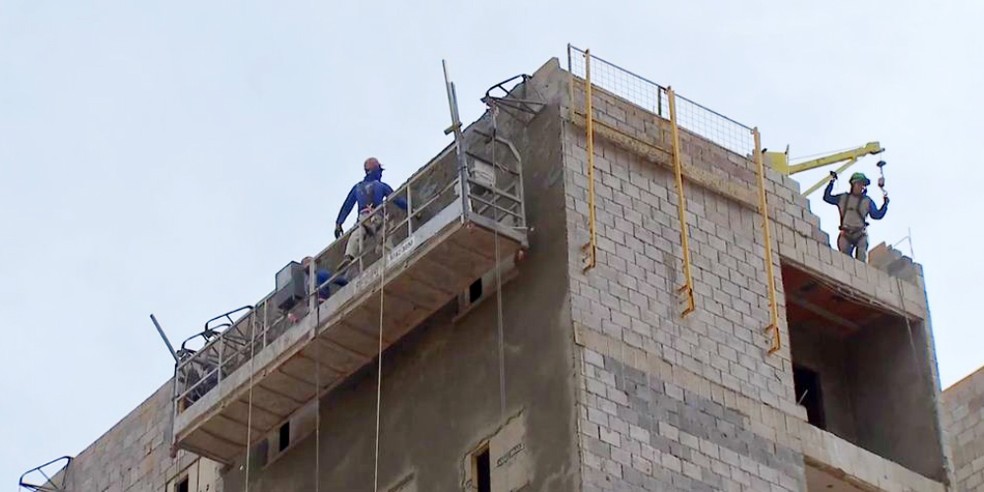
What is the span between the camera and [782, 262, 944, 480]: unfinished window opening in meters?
38.8

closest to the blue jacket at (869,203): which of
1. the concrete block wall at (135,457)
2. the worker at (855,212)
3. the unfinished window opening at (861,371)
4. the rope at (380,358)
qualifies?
the worker at (855,212)

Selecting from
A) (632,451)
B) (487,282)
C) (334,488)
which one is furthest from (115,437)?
(632,451)

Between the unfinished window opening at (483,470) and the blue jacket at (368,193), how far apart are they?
5.20 metres

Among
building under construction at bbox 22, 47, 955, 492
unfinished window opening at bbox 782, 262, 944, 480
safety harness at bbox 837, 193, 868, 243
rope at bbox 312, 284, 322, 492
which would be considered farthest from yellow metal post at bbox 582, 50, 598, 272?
safety harness at bbox 837, 193, 868, 243

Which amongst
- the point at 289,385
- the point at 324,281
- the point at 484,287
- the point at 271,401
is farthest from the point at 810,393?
the point at 271,401

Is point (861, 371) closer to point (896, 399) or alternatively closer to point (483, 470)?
point (896, 399)

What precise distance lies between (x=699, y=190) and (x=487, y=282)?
3.81 meters

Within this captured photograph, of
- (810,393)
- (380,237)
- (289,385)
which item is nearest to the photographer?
(380,237)

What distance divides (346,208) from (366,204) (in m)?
0.75

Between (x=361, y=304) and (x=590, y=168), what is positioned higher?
(x=590, y=168)

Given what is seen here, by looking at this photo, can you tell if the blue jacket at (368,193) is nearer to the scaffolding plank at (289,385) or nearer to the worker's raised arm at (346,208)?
the worker's raised arm at (346,208)

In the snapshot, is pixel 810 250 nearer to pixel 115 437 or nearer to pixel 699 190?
pixel 699 190

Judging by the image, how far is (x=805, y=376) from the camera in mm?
40031

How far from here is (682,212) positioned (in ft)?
122
